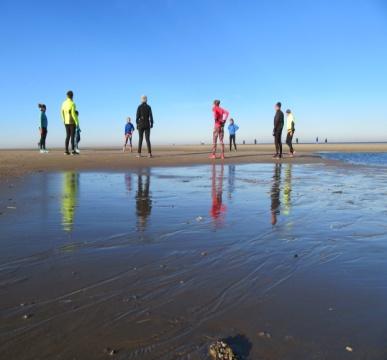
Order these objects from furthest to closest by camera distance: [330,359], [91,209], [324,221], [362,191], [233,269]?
1. [362,191]
2. [91,209]
3. [324,221]
4. [233,269]
5. [330,359]

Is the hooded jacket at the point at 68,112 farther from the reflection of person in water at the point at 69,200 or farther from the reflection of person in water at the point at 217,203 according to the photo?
the reflection of person in water at the point at 217,203

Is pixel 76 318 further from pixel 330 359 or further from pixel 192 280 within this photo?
pixel 330 359

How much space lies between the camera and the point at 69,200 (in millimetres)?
5977

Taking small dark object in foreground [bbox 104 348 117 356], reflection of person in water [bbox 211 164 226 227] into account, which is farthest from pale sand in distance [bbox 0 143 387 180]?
small dark object in foreground [bbox 104 348 117 356]

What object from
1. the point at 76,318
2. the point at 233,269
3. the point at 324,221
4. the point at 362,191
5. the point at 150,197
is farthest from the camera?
the point at 362,191

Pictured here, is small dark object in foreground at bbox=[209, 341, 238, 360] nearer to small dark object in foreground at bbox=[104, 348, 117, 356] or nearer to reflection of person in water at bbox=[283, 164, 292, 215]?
small dark object in foreground at bbox=[104, 348, 117, 356]

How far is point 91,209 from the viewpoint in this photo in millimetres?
5266

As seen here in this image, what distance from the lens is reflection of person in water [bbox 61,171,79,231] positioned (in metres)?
→ 4.45

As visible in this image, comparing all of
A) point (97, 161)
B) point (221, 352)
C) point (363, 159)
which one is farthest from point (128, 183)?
point (363, 159)

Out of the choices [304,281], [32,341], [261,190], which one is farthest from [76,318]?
[261,190]

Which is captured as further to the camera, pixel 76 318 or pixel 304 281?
pixel 304 281

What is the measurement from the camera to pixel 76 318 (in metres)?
2.18

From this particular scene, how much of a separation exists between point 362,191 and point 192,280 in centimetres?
533

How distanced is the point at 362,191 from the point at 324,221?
2948 mm
